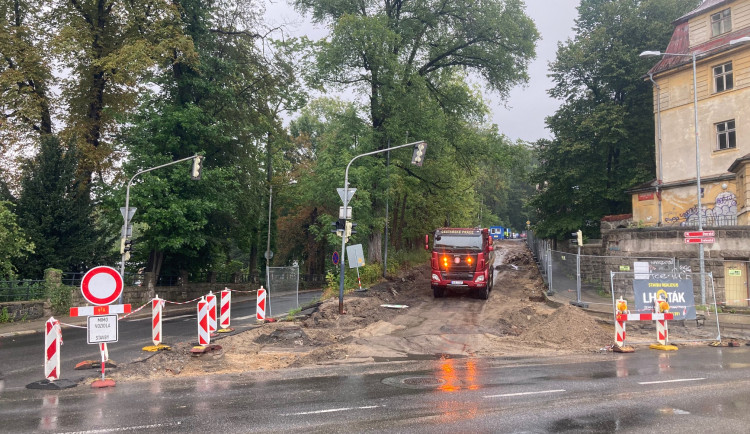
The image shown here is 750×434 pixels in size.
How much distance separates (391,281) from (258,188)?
12.3 metres

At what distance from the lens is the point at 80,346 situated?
14508 mm

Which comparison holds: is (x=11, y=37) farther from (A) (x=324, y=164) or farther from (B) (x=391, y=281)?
(B) (x=391, y=281)

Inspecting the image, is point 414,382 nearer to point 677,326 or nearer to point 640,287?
point 640,287

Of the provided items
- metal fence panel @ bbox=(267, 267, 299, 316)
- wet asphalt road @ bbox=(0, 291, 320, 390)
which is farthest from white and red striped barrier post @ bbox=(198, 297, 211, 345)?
metal fence panel @ bbox=(267, 267, 299, 316)

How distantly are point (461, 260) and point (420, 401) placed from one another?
1345 cm

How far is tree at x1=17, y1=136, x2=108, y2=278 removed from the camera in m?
23.1

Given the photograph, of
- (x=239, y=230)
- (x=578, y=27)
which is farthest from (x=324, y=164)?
(x=578, y=27)

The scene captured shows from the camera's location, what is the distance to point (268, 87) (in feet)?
99.7

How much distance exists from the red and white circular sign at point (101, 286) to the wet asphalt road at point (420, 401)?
5.33 feet

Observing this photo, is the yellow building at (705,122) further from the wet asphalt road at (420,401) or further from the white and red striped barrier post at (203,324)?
the white and red striped barrier post at (203,324)

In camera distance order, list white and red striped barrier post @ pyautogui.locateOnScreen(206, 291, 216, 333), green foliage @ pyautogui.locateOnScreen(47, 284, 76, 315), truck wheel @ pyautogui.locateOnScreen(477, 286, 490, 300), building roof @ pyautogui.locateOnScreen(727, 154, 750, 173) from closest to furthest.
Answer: white and red striped barrier post @ pyautogui.locateOnScreen(206, 291, 216, 333) < truck wheel @ pyautogui.locateOnScreen(477, 286, 490, 300) < green foliage @ pyautogui.locateOnScreen(47, 284, 76, 315) < building roof @ pyautogui.locateOnScreen(727, 154, 750, 173)

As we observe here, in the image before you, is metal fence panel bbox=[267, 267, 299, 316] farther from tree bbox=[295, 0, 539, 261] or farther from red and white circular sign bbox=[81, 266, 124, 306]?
red and white circular sign bbox=[81, 266, 124, 306]

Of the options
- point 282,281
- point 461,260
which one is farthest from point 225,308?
point 461,260

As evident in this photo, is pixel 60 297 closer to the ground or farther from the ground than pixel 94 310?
closer to the ground
